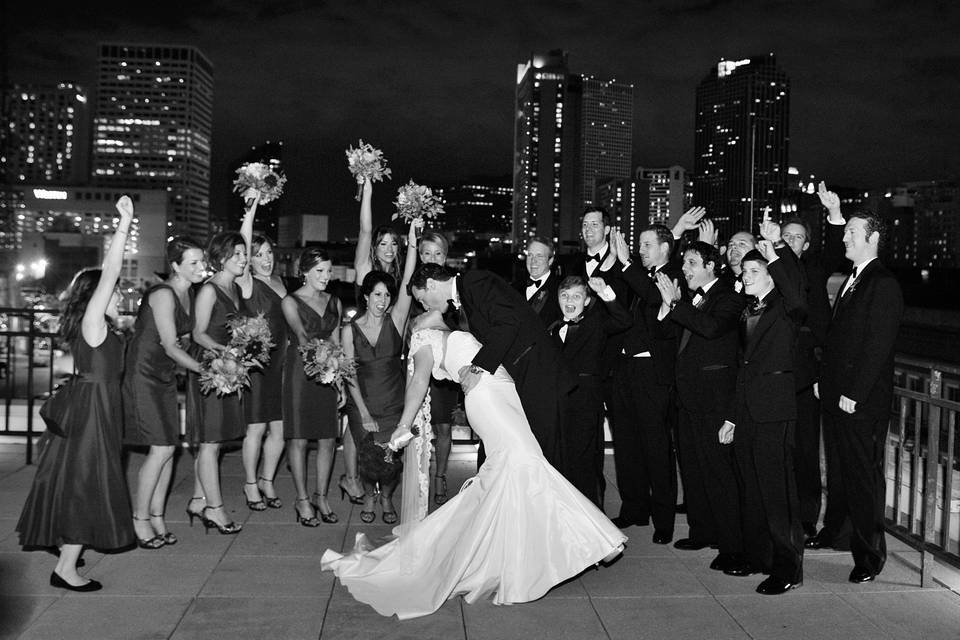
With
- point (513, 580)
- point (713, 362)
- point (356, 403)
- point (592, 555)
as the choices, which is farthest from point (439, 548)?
point (713, 362)

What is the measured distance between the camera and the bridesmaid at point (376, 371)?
6301mm

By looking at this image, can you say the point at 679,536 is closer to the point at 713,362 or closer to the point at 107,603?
the point at 713,362

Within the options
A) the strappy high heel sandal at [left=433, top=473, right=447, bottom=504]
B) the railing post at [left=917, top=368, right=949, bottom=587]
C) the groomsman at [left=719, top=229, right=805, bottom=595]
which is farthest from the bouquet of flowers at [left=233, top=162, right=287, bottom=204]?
the railing post at [left=917, top=368, right=949, bottom=587]

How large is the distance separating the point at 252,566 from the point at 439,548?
139 centimetres

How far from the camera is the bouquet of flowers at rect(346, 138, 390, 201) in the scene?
25.5ft

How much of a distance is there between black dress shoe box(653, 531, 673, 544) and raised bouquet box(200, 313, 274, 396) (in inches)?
123

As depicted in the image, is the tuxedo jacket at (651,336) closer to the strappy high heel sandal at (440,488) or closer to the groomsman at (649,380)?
the groomsman at (649,380)

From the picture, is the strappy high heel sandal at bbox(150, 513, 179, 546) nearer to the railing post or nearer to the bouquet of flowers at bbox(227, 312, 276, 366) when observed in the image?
the bouquet of flowers at bbox(227, 312, 276, 366)

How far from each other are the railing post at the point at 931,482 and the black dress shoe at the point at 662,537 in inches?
65.0

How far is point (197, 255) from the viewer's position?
18.7ft

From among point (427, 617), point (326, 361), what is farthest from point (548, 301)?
point (427, 617)

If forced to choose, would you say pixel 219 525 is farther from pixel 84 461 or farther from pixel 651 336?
pixel 651 336

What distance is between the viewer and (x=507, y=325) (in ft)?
17.2

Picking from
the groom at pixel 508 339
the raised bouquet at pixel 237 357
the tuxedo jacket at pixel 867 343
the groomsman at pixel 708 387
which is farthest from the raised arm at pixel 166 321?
the tuxedo jacket at pixel 867 343
